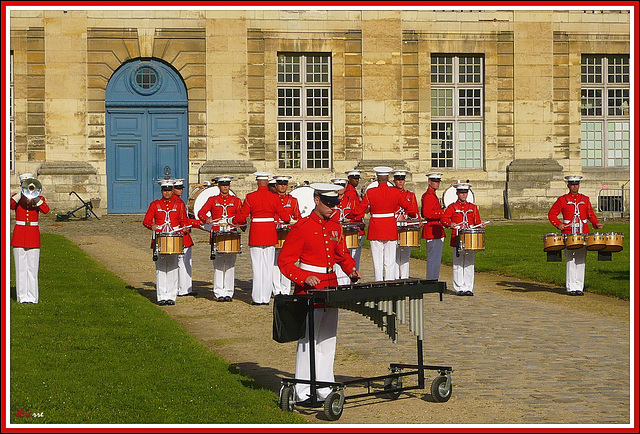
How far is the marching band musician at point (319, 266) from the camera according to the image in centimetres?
1009

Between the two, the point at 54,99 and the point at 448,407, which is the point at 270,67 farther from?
the point at 448,407

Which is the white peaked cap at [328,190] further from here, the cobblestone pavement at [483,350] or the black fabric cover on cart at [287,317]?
the cobblestone pavement at [483,350]

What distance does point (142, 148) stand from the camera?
3228cm

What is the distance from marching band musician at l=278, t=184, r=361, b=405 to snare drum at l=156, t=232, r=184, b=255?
21.1 ft

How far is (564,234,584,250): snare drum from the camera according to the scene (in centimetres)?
1723

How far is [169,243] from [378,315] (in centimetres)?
676

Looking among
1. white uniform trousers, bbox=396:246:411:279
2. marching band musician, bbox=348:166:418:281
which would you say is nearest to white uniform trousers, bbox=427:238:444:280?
white uniform trousers, bbox=396:246:411:279

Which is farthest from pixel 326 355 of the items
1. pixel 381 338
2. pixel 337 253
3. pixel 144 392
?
pixel 381 338

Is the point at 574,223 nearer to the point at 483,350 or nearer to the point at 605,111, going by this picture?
the point at 483,350

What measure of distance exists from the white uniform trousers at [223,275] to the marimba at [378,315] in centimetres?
650

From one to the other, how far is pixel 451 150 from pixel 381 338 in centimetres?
2083

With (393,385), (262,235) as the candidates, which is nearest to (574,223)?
(262,235)

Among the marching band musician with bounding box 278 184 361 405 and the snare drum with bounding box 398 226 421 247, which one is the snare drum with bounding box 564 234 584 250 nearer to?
the snare drum with bounding box 398 226 421 247

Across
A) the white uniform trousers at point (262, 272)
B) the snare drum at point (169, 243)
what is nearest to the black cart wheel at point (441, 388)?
the white uniform trousers at point (262, 272)
